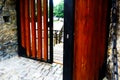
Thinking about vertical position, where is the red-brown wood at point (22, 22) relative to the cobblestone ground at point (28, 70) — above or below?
above

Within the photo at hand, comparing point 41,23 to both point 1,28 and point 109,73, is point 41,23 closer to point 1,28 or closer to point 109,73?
point 1,28

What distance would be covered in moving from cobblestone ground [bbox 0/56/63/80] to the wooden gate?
249 mm

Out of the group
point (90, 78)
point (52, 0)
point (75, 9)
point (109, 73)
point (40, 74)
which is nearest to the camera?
point (75, 9)

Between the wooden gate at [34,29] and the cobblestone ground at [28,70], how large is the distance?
0.25 metres

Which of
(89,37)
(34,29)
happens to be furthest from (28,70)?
(89,37)

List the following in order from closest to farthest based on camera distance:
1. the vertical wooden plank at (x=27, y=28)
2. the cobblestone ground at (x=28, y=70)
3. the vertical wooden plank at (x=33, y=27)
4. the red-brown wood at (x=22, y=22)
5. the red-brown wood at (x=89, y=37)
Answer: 1. the red-brown wood at (x=89, y=37)
2. the cobblestone ground at (x=28, y=70)
3. the vertical wooden plank at (x=33, y=27)
4. the vertical wooden plank at (x=27, y=28)
5. the red-brown wood at (x=22, y=22)

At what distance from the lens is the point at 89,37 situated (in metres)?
2.96

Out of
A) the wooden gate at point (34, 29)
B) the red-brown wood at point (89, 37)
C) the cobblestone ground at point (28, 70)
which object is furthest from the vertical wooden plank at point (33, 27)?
the red-brown wood at point (89, 37)

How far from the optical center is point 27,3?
498 cm

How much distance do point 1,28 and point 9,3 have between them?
28.2 inches

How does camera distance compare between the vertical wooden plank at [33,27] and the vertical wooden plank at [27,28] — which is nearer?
the vertical wooden plank at [33,27]

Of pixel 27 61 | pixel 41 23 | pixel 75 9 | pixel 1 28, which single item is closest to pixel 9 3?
pixel 1 28

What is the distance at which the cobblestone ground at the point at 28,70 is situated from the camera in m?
4.05

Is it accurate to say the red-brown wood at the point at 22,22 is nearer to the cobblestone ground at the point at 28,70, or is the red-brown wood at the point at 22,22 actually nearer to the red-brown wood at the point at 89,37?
the cobblestone ground at the point at 28,70
